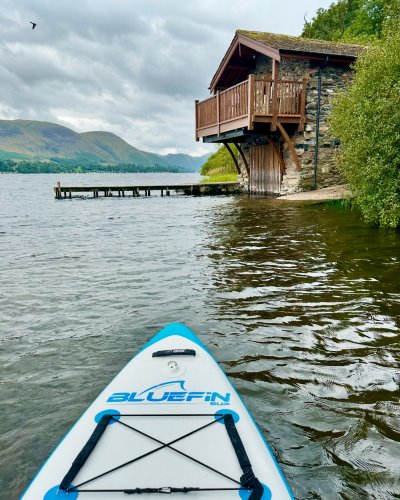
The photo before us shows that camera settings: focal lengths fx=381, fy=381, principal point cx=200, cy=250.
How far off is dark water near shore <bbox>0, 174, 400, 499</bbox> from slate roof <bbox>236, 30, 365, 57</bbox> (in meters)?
10.1

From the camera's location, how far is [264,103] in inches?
634

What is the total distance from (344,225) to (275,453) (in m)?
9.53

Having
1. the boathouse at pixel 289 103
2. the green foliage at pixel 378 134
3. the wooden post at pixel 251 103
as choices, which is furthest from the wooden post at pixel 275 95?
the green foliage at pixel 378 134

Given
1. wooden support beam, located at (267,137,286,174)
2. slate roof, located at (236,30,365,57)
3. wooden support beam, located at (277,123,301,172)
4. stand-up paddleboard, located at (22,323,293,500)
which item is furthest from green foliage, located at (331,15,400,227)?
stand-up paddleboard, located at (22,323,293,500)

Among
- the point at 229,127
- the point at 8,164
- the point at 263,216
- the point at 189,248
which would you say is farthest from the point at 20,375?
the point at 8,164

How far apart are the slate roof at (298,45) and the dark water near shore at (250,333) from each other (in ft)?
33.0

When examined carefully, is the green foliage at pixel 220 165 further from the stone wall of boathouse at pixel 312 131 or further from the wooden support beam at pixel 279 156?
the stone wall of boathouse at pixel 312 131

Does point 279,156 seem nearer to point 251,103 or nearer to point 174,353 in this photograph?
point 251,103

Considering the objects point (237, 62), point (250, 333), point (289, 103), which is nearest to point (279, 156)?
point (289, 103)

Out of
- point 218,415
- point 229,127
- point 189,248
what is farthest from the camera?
point 229,127

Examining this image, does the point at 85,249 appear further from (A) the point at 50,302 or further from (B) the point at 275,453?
(B) the point at 275,453

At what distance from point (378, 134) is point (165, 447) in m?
10.1

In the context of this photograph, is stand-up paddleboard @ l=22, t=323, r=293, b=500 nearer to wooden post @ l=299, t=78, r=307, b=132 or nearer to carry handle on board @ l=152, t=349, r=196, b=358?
carry handle on board @ l=152, t=349, r=196, b=358

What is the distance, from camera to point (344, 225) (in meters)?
11.2
